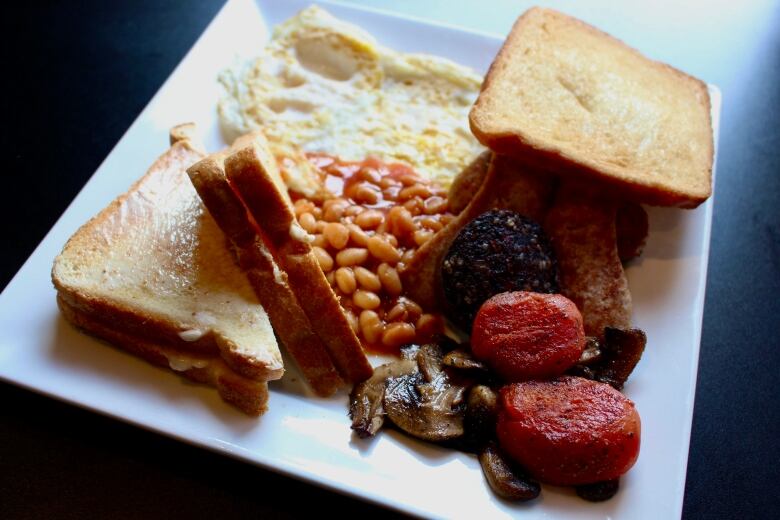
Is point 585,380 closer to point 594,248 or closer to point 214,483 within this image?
point 594,248

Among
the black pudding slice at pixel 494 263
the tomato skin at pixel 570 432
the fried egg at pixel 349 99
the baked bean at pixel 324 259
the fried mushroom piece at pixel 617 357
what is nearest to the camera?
the tomato skin at pixel 570 432

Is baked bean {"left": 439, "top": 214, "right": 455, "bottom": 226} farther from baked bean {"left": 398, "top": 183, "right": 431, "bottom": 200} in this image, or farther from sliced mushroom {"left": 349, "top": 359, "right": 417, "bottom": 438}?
sliced mushroom {"left": 349, "top": 359, "right": 417, "bottom": 438}

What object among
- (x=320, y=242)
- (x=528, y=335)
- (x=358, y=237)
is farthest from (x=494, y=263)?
(x=320, y=242)

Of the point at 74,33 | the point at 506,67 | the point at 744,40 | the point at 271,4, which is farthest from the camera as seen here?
the point at 744,40

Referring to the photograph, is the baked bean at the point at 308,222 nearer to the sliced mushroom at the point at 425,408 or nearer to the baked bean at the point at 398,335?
the baked bean at the point at 398,335

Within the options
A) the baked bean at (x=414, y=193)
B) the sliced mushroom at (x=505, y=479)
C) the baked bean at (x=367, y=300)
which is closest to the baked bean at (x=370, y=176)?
the baked bean at (x=414, y=193)

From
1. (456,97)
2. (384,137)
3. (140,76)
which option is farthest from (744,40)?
(140,76)
